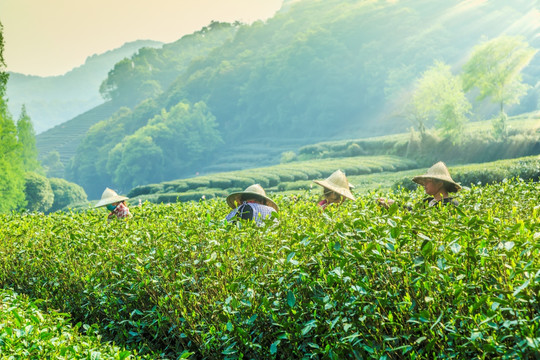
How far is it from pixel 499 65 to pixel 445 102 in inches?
213

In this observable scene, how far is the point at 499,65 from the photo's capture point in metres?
34.2

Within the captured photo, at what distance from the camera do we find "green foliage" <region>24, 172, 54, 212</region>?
3641 cm

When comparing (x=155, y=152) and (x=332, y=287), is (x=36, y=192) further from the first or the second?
(x=332, y=287)

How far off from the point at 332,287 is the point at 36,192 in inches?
1553

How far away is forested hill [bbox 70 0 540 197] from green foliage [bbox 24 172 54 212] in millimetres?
29324

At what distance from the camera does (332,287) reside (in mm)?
2559

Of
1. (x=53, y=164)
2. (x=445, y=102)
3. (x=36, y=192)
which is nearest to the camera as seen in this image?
(x=445, y=102)

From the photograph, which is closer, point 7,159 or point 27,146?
point 7,159

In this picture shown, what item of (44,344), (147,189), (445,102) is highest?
(44,344)

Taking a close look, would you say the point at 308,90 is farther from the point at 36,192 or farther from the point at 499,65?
the point at 36,192

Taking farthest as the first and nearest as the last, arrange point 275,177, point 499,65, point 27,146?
point 27,146, point 499,65, point 275,177

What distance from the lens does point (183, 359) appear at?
2.62 meters

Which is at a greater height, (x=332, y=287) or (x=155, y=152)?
(x=332, y=287)

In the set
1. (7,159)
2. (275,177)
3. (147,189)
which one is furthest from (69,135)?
(7,159)
